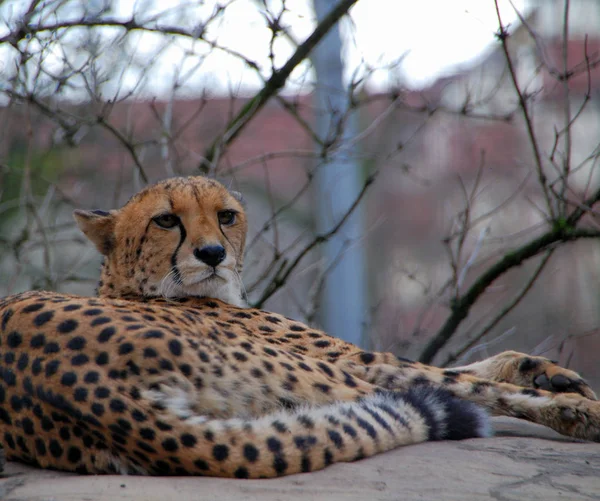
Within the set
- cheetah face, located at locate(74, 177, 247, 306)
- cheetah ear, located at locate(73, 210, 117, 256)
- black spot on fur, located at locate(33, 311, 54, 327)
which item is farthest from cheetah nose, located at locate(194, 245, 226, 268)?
black spot on fur, located at locate(33, 311, 54, 327)

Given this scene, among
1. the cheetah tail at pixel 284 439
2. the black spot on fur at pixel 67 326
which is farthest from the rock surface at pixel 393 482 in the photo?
the black spot on fur at pixel 67 326

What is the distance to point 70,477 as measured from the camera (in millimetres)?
1742

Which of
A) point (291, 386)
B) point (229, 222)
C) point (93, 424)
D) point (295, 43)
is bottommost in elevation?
point (93, 424)

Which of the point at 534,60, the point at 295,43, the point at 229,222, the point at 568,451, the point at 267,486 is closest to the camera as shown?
the point at 267,486

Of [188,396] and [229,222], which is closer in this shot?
[188,396]

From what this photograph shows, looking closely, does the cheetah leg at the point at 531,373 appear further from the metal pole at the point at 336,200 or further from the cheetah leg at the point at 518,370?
the metal pole at the point at 336,200

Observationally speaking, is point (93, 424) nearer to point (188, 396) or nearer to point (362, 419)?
point (188, 396)

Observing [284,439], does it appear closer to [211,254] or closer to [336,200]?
[211,254]

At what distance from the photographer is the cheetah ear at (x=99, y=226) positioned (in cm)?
281

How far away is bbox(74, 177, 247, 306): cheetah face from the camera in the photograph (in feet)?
8.48

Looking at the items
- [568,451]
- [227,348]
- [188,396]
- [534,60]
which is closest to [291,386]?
[227,348]

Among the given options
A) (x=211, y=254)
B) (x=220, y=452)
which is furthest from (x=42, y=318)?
(x=211, y=254)

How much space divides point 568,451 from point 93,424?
1.15 m

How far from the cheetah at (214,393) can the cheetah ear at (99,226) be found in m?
0.40
